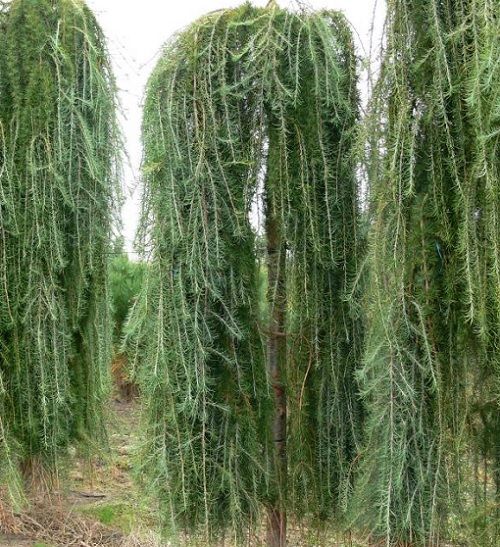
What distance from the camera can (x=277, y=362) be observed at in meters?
2.78

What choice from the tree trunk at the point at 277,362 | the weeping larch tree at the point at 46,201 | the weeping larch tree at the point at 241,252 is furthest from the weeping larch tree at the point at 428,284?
the weeping larch tree at the point at 46,201

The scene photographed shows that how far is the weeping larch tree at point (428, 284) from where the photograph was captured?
205 cm

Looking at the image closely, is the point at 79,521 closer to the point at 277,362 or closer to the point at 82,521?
the point at 82,521

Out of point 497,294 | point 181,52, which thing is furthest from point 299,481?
point 181,52

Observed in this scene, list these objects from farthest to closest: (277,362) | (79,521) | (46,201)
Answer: (79,521)
(46,201)
(277,362)

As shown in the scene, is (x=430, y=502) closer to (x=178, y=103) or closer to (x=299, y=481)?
(x=299, y=481)

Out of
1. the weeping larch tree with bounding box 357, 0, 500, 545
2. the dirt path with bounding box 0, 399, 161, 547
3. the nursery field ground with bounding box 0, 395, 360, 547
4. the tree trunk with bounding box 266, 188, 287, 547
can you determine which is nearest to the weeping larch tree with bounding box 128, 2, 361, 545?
the tree trunk with bounding box 266, 188, 287, 547

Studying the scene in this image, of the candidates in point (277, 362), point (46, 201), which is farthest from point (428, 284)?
point (46, 201)

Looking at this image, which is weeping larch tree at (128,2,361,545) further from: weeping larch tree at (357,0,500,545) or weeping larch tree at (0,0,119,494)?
weeping larch tree at (0,0,119,494)

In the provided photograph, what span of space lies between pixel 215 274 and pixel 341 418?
0.64 meters

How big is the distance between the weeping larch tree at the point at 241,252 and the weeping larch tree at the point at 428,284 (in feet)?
1.13

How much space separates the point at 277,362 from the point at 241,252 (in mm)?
439

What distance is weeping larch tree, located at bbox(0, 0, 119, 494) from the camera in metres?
3.24

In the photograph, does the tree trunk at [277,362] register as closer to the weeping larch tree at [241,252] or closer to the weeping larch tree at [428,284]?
the weeping larch tree at [241,252]
